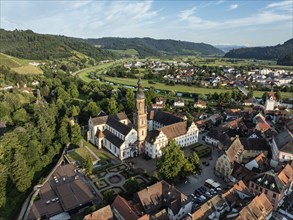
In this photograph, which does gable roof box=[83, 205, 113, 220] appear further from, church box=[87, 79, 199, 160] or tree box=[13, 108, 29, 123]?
tree box=[13, 108, 29, 123]

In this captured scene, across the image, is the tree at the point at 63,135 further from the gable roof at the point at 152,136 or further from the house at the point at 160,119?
the house at the point at 160,119

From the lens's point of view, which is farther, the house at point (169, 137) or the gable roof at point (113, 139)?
the gable roof at point (113, 139)

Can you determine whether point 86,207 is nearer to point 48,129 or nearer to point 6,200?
point 6,200

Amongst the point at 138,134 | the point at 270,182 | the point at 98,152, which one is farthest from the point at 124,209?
the point at 98,152

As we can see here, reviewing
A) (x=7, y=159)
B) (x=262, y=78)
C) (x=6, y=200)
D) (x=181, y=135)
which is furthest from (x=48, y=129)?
(x=262, y=78)

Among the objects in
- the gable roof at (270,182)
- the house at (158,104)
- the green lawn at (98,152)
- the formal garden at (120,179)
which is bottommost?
the formal garden at (120,179)

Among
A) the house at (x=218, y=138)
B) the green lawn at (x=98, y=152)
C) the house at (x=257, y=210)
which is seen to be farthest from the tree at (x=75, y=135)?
the house at (x=257, y=210)
